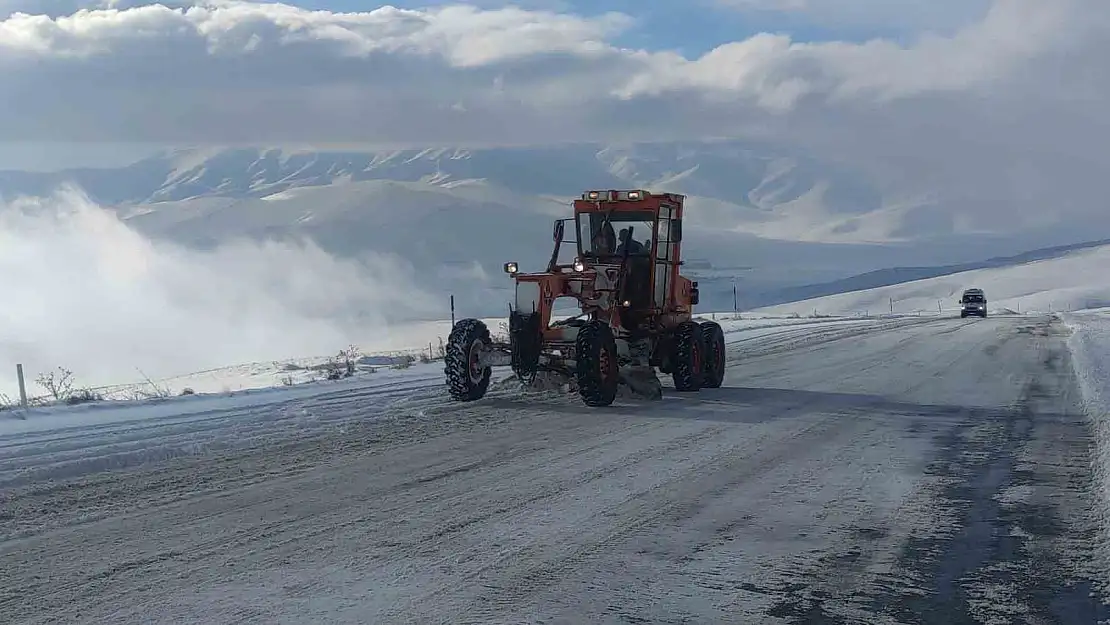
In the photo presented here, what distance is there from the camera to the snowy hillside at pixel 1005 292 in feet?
300

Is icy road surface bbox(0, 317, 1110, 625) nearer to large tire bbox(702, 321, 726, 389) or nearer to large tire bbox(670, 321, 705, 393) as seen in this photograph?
large tire bbox(670, 321, 705, 393)

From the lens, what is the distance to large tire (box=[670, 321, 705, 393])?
17078mm

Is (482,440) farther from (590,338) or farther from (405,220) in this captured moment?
(405,220)

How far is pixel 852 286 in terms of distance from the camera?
479 feet

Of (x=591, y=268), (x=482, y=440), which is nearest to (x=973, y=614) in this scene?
(x=482, y=440)

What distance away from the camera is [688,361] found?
1706 cm

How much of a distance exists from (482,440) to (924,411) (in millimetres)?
6139

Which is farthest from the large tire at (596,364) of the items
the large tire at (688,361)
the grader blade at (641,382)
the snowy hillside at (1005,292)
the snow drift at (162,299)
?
the snowy hillside at (1005,292)

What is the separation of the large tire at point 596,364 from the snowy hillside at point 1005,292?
3082 inches

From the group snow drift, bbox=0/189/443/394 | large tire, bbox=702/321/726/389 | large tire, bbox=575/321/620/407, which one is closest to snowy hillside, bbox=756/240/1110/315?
snow drift, bbox=0/189/443/394

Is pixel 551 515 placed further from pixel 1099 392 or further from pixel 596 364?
pixel 1099 392

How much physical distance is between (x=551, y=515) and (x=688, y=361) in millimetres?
8909

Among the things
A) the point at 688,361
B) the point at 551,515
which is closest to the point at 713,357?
the point at 688,361

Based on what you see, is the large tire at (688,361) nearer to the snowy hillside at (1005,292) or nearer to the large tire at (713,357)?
the large tire at (713,357)
